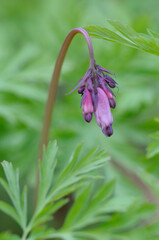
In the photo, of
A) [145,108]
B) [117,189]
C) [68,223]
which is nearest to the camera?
[68,223]

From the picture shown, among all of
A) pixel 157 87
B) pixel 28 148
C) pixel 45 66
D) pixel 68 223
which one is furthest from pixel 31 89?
pixel 157 87

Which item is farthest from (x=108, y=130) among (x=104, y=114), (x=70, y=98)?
(x=70, y=98)

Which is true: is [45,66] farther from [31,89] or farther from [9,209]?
[9,209]

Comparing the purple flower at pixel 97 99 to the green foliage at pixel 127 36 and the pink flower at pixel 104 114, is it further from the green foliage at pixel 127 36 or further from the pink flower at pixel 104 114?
the green foliage at pixel 127 36

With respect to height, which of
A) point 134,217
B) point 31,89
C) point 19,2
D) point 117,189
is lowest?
point 117,189

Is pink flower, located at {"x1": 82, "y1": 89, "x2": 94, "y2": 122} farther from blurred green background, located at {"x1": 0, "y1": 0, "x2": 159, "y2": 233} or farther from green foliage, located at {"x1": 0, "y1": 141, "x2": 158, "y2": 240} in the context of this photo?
blurred green background, located at {"x1": 0, "y1": 0, "x2": 159, "y2": 233}

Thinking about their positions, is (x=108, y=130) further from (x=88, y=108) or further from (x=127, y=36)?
(x=127, y=36)
